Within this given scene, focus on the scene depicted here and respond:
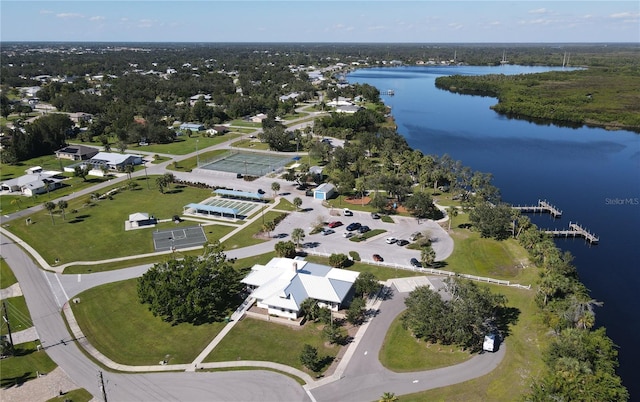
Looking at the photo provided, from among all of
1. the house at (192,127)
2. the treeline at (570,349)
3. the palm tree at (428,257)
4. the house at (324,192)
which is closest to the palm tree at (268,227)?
the house at (324,192)

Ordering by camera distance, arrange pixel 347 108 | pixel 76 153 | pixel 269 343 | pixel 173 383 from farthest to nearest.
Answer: pixel 347 108, pixel 76 153, pixel 269 343, pixel 173 383

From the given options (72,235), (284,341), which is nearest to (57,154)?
(72,235)

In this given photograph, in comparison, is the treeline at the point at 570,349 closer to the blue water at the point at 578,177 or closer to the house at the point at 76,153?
the blue water at the point at 578,177

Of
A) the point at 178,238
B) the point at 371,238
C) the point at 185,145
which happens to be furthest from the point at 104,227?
the point at 185,145

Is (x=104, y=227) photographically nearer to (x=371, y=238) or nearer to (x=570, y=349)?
(x=371, y=238)

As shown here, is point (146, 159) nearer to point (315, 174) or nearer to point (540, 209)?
point (315, 174)

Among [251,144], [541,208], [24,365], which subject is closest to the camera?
[24,365]
